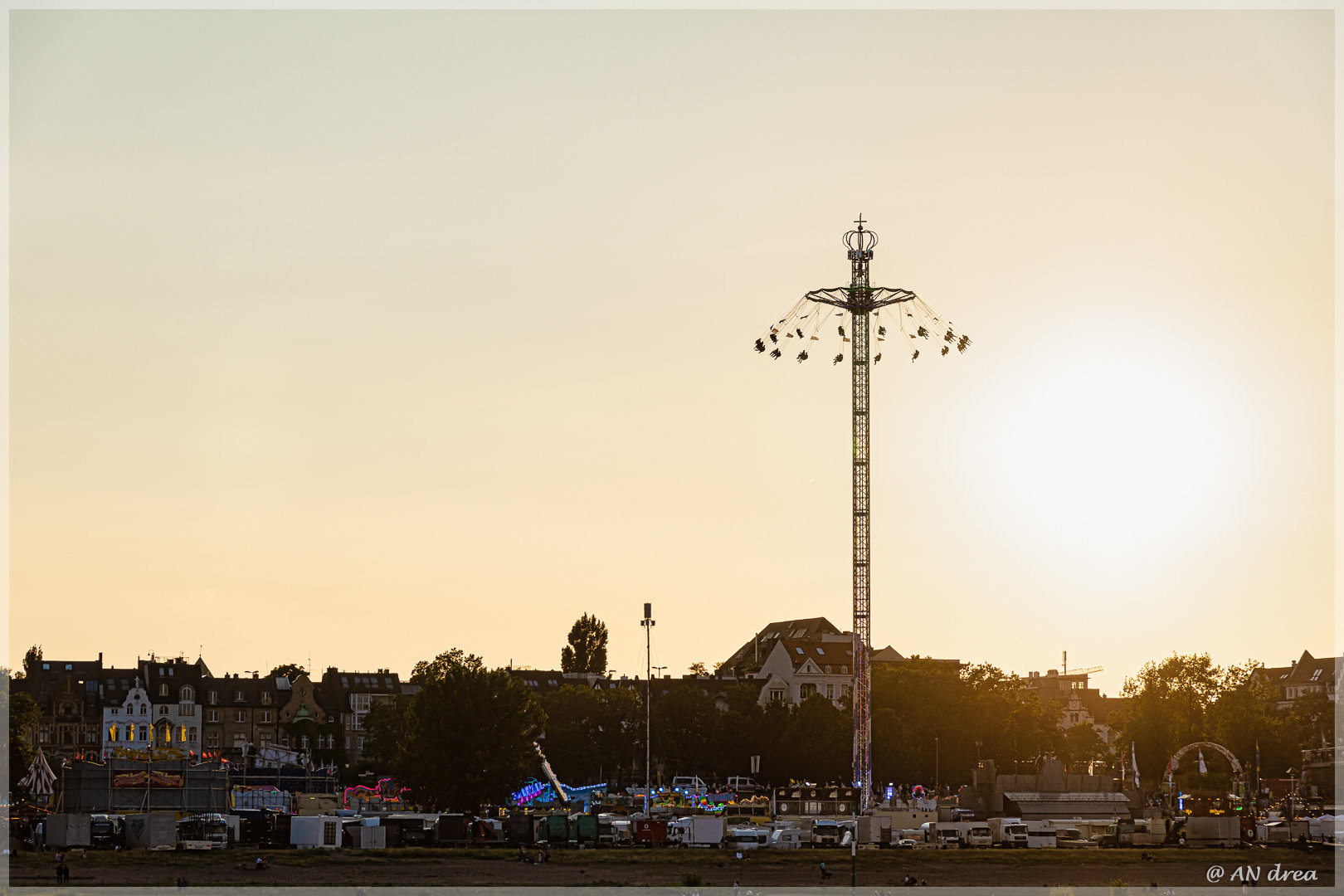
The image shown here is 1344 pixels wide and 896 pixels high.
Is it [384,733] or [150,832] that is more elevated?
[150,832]

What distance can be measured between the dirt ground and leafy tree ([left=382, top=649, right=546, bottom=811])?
79.5 ft

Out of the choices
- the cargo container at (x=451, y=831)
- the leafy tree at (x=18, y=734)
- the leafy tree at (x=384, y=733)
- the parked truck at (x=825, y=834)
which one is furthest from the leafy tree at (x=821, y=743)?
the leafy tree at (x=18, y=734)

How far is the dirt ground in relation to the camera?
3093 inches

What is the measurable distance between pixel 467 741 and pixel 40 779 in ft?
114

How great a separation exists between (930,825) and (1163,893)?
3227 cm

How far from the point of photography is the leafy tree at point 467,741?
119 metres

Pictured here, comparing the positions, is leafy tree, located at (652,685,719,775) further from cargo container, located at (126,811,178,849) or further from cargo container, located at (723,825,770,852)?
cargo container, located at (126,811,178,849)

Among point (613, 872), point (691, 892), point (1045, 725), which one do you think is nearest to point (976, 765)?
point (1045, 725)

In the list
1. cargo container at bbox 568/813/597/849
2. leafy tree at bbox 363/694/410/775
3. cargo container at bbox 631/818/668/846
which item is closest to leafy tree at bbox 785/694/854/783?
leafy tree at bbox 363/694/410/775

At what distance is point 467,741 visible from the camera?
393 feet

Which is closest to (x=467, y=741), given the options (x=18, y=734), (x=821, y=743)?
(x=18, y=734)

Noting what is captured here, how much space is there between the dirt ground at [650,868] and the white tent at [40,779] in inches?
1203

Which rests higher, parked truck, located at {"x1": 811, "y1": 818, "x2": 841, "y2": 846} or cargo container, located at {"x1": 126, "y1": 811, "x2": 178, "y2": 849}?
cargo container, located at {"x1": 126, "y1": 811, "x2": 178, "y2": 849}

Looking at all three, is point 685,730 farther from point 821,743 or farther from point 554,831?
point 554,831
